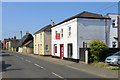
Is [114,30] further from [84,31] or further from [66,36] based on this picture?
[66,36]

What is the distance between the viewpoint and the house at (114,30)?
22875 mm

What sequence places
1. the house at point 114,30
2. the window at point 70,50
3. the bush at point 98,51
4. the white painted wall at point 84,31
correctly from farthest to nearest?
1. the window at point 70,50
2. the house at point 114,30
3. the white painted wall at point 84,31
4. the bush at point 98,51

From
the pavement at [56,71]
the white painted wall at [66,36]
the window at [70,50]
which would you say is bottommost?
the pavement at [56,71]

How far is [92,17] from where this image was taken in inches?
866

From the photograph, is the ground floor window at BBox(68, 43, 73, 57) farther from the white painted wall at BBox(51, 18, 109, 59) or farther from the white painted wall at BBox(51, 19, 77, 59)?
Result: the white painted wall at BBox(51, 18, 109, 59)

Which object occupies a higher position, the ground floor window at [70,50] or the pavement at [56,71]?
the ground floor window at [70,50]

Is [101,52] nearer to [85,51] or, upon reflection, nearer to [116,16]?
[85,51]

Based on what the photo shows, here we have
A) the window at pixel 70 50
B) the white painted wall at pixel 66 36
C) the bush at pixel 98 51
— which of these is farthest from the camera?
the window at pixel 70 50

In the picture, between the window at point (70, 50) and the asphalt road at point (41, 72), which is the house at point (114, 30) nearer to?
the window at point (70, 50)

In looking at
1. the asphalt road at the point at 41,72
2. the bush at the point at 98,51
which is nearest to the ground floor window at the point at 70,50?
the bush at the point at 98,51

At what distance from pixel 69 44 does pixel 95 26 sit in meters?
4.55

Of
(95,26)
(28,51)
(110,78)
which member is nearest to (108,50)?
(95,26)

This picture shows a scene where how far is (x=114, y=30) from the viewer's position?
75.7 feet

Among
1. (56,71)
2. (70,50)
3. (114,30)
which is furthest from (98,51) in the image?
(56,71)
